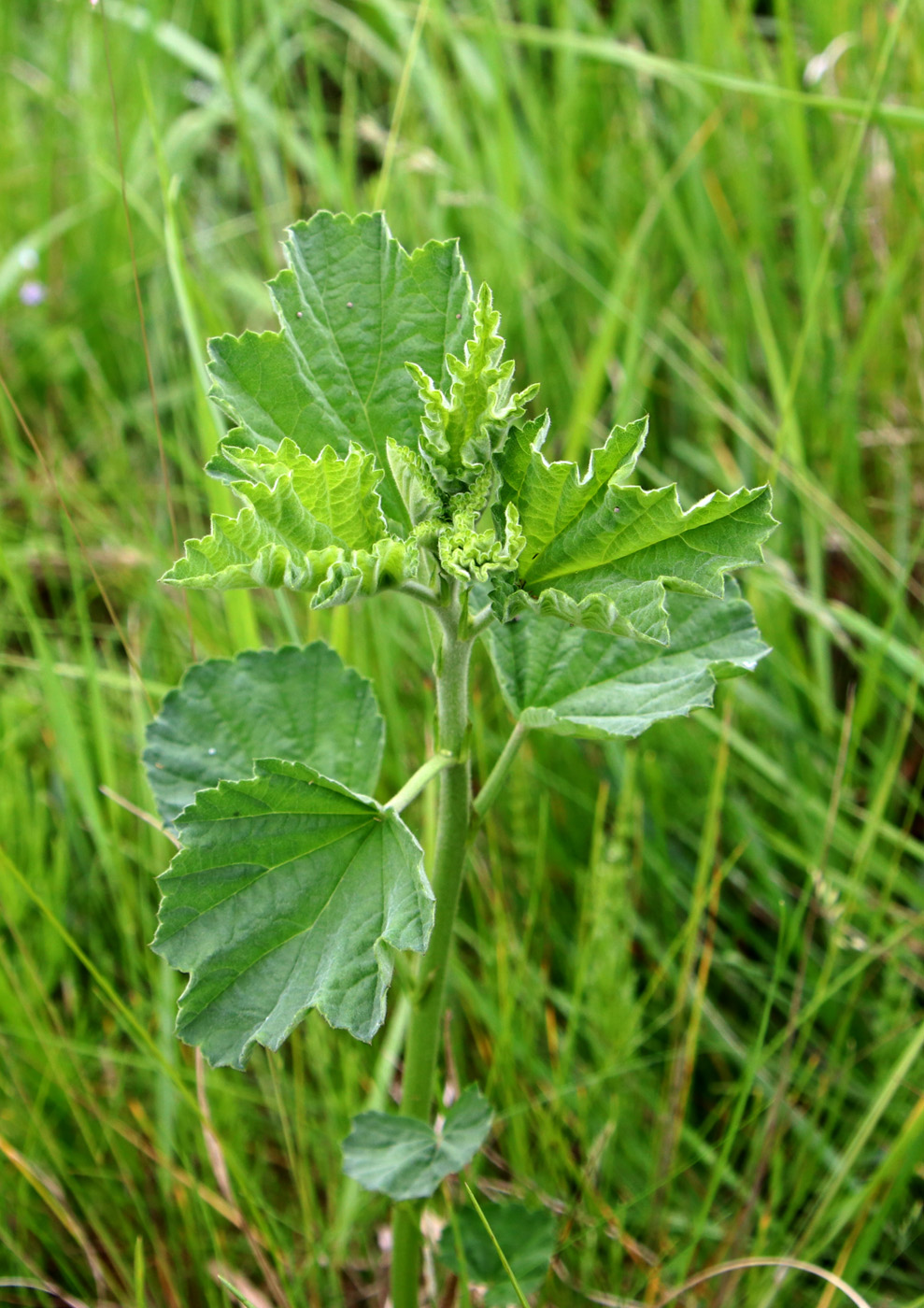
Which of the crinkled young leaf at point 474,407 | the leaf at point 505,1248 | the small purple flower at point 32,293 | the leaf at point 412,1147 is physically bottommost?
the leaf at point 505,1248

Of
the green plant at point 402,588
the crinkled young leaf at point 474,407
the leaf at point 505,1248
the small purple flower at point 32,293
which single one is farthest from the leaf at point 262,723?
the small purple flower at point 32,293

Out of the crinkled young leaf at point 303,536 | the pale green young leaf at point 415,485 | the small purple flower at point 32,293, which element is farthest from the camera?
the small purple flower at point 32,293

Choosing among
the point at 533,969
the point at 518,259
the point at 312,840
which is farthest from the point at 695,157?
the point at 312,840

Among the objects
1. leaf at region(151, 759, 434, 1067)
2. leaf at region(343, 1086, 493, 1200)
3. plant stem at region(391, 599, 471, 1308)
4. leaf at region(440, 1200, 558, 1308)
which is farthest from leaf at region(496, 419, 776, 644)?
leaf at region(440, 1200, 558, 1308)

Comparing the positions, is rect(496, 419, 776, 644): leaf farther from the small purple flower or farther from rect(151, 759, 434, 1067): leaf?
the small purple flower

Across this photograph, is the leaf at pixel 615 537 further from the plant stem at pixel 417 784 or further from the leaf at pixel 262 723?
the leaf at pixel 262 723

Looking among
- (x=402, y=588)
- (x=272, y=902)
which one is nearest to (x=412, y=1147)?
(x=272, y=902)
